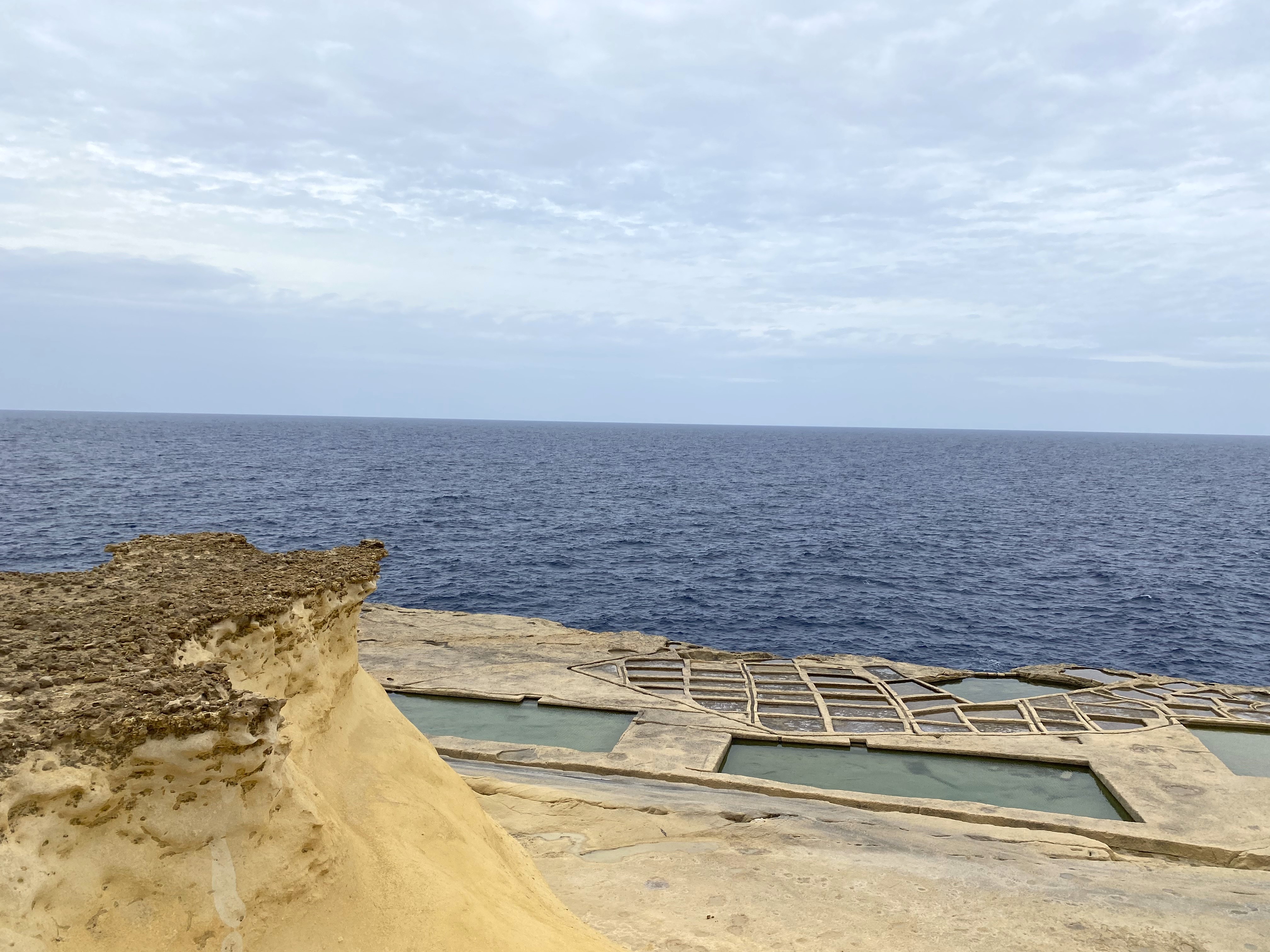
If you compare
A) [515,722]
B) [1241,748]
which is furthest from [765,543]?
[515,722]

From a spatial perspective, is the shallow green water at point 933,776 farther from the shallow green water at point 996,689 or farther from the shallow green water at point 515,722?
the shallow green water at point 996,689

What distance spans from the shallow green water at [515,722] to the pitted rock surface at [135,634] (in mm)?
9183

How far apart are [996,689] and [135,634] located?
78.5ft

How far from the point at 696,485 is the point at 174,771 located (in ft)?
287

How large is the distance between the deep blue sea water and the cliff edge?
2588cm

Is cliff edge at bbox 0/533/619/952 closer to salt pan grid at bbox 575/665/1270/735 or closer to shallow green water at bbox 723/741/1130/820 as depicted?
shallow green water at bbox 723/741/1130/820

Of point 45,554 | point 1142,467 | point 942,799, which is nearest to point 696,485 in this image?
point 45,554

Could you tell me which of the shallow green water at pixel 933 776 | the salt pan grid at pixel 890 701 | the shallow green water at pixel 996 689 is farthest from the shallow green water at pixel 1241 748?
the shallow green water at pixel 996 689

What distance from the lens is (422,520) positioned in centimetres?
6097

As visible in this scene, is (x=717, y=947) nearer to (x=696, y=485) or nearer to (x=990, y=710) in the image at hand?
Answer: (x=990, y=710)

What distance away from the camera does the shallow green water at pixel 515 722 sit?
1802 cm

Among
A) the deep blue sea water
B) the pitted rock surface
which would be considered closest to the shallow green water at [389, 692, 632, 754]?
the pitted rock surface

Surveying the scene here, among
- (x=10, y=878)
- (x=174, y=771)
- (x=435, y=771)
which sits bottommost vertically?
(x=435, y=771)

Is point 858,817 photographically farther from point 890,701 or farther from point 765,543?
point 765,543
